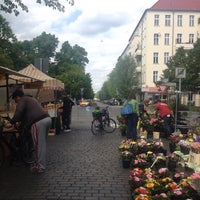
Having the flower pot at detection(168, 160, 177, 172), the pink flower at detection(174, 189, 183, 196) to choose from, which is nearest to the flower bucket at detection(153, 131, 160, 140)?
the flower pot at detection(168, 160, 177, 172)

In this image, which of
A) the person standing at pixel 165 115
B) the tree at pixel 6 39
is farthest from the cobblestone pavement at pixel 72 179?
the tree at pixel 6 39

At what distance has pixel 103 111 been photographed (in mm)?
16234

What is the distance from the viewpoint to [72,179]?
6750mm

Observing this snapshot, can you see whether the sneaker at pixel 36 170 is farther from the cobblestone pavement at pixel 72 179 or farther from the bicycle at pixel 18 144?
the bicycle at pixel 18 144

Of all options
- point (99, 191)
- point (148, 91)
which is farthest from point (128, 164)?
point (148, 91)

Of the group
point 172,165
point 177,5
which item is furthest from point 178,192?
point 177,5

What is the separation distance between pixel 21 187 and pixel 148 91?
60.5 metres

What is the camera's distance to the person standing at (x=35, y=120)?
7320 millimetres

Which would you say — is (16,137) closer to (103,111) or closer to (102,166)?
(102,166)

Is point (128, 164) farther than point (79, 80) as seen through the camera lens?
No

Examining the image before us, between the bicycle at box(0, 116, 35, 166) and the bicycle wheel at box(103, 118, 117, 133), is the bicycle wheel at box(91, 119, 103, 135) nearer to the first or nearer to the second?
the bicycle wheel at box(103, 118, 117, 133)

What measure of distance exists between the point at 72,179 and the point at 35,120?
1.49m

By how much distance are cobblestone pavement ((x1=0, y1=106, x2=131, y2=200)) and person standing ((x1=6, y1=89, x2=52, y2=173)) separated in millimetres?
352

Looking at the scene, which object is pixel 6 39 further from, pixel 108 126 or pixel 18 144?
pixel 18 144
